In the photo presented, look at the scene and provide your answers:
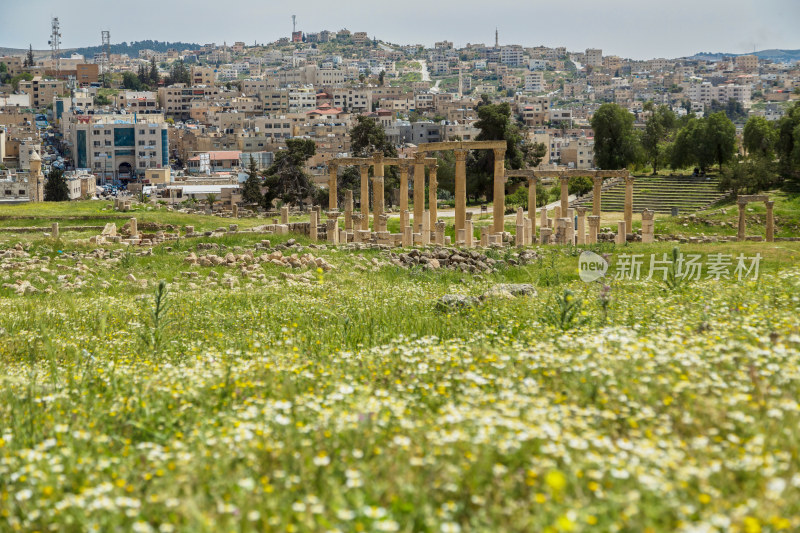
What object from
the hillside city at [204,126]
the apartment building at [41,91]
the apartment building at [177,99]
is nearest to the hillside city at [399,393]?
the hillside city at [204,126]

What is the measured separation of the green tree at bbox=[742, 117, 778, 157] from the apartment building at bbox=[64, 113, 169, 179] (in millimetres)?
72540

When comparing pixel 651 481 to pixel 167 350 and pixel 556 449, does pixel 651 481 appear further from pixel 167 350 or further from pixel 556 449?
pixel 167 350

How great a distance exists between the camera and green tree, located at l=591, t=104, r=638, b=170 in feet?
224

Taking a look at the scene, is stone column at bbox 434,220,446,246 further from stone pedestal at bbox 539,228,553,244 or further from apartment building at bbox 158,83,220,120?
apartment building at bbox 158,83,220,120

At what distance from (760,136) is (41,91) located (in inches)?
5461

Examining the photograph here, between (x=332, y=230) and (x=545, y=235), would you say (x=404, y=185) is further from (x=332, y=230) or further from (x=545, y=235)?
(x=545, y=235)

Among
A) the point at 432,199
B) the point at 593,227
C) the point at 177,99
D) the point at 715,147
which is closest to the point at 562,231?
the point at 593,227

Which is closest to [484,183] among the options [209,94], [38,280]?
[38,280]

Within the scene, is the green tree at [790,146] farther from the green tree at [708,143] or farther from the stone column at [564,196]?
the stone column at [564,196]

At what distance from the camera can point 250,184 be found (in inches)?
2496

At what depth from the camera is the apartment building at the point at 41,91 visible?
515 ft

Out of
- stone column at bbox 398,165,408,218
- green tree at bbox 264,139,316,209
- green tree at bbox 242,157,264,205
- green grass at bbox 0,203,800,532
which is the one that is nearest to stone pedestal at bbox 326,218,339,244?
stone column at bbox 398,165,408,218

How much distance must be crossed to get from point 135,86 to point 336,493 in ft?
607

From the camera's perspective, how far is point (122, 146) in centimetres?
10788
